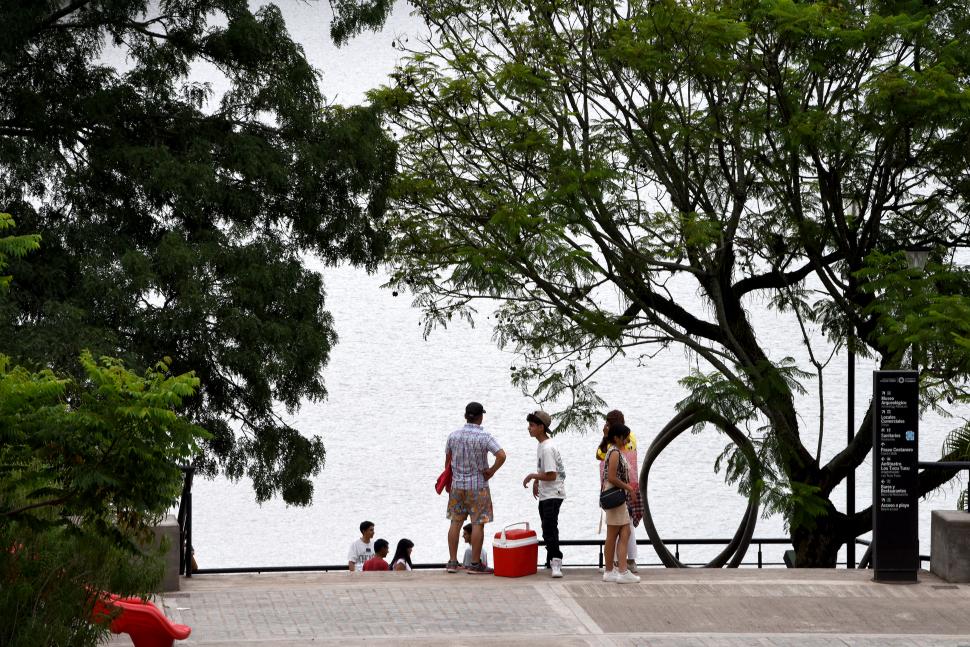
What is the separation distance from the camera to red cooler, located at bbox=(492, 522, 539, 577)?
1214 centimetres

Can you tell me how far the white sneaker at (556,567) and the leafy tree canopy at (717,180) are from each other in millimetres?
5562

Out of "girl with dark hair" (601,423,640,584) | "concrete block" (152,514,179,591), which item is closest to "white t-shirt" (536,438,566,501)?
"girl with dark hair" (601,423,640,584)

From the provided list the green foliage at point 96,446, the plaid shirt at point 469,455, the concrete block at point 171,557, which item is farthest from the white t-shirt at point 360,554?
the green foliage at point 96,446

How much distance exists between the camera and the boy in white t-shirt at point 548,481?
12.2 metres

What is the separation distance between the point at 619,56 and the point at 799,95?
2492 mm

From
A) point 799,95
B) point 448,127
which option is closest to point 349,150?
point 448,127

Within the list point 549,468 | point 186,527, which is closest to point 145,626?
point 186,527

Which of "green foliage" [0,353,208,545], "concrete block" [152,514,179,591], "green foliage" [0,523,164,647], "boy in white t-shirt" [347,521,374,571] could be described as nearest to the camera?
"green foliage" [0,353,208,545]

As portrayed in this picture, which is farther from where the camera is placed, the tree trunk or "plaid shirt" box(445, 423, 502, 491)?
the tree trunk

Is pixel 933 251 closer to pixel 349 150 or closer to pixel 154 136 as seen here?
pixel 349 150

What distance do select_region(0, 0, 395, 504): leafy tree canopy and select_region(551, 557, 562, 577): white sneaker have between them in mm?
6091

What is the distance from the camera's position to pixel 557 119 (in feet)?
61.3

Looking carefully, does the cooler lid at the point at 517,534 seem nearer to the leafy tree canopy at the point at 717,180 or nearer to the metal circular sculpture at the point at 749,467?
the metal circular sculpture at the point at 749,467

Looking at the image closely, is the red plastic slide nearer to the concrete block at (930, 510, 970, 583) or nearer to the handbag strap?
the handbag strap
